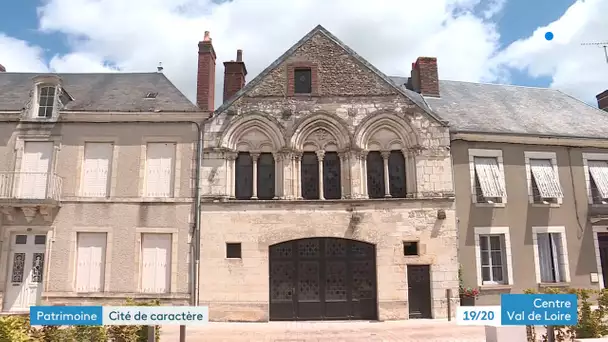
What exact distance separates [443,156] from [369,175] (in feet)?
7.47

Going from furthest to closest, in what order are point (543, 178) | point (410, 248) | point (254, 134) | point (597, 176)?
1. point (597, 176)
2. point (543, 178)
3. point (254, 134)
4. point (410, 248)

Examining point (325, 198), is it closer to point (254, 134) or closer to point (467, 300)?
point (254, 134)

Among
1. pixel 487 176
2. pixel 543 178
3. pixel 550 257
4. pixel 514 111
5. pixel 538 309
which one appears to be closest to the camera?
pixel 538 309

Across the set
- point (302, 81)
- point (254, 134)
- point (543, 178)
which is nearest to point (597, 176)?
point (543, 178)

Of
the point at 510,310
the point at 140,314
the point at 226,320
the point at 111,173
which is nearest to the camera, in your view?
the point at 510,310

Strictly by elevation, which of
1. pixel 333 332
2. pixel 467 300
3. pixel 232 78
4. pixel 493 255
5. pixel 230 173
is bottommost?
pixel 333 332

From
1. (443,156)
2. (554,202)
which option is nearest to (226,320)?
(443,156)

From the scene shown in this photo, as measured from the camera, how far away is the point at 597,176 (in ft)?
47.5

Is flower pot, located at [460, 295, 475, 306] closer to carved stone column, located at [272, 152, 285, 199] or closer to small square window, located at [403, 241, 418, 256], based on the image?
small square window, located at [403, 241, 418, 256]

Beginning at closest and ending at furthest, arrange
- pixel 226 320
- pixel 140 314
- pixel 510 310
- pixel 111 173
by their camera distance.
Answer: pixel 510 310, pixel 140 314, pixel 226 320, pixel 111 173

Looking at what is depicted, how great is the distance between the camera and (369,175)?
13609mm

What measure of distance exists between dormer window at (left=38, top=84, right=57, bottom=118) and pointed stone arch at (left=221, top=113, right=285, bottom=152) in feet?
18.0

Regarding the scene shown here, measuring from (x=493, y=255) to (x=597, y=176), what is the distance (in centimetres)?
448

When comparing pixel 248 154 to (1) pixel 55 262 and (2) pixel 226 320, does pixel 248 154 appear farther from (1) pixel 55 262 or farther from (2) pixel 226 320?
(1) pixel 55 262
